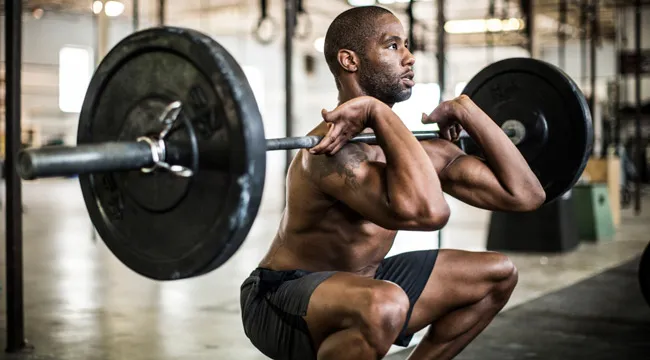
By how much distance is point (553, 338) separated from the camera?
301 cm

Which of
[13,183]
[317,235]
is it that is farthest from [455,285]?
[13,183]

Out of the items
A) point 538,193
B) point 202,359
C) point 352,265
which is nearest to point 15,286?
point 202,359

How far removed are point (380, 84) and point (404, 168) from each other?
1.09ft

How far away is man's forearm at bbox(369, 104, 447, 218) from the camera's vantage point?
1649 millimetres

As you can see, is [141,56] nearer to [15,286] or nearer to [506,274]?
[506,274]

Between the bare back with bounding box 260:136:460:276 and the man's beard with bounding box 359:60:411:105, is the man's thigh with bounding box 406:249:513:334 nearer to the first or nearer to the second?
the bare back with bounding box 260:136:460:276

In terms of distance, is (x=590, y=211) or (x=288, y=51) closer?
(x=288, y=51)

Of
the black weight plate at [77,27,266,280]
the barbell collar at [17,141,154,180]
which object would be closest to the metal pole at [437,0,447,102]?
the black weight plate at [77,27,266,280]

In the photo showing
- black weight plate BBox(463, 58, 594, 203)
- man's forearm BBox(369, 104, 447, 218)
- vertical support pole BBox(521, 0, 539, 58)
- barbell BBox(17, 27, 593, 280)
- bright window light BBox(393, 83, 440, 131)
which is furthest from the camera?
bright window light BBox(393, 83, 440, 131)

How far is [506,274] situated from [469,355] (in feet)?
2.41

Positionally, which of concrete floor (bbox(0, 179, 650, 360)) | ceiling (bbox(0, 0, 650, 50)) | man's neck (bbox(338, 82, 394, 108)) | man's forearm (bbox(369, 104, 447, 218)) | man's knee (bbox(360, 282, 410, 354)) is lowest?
concrete floor (bbox(0, 179, 650, 360))

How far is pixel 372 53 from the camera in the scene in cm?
190

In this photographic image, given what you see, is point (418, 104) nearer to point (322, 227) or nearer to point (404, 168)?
point (322, 227)

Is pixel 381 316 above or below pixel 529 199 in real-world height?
below
